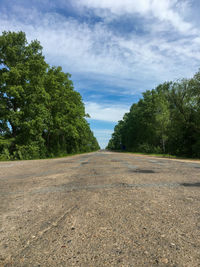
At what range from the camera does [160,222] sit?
2248 mm

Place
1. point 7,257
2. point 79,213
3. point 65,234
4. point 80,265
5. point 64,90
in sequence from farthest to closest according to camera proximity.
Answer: point 64,90 < point 79,213 < point 65,234 < point 7,257 < point 80,265

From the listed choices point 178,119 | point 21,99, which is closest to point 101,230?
point 21,99

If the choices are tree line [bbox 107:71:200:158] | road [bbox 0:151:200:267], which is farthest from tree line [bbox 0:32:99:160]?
tree line [bbox 107:71:200:158]

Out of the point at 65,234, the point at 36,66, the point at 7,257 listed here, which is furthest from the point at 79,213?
the point at 36,66

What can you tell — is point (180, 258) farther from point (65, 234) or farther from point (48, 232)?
point (48, 232)

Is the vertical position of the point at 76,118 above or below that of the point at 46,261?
above

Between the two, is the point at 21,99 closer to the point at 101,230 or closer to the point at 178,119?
the point at 101,230

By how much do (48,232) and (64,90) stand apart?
2878 cm

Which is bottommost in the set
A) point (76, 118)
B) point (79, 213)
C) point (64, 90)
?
point (79, 213)

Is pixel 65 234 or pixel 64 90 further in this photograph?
pixel 64 90

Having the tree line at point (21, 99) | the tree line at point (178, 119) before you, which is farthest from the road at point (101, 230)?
the tree line at point (178, 119)

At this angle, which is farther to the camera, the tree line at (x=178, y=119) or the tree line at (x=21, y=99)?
the tree line at (x=178, y=119)

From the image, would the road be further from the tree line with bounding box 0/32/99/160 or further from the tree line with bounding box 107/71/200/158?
the tree line with bounding box 107/71/200/158

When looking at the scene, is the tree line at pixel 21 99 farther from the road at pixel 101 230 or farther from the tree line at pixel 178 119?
the tree line at pixel 178 119
